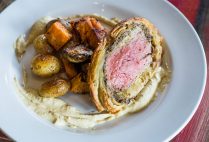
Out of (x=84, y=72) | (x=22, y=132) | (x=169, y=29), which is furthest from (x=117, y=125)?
(x=169, y=29)

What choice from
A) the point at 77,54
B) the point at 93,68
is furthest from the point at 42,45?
the point at 93,68

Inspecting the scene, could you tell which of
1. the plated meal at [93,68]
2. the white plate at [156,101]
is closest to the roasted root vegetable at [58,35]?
the plated meal at [93,68]

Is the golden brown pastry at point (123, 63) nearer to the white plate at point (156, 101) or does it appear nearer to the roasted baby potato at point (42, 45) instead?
the white plate at point (156, 101)

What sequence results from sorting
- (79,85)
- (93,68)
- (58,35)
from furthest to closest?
(58,35) → (79,85) → (93,68)

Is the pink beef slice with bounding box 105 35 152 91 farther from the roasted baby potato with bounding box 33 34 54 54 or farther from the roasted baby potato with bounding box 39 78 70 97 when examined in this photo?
the roasted baby potato with bounding box 33 34 54 54

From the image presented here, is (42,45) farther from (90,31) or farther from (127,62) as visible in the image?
(127,62)

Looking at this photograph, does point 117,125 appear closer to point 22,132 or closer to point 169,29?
point 22,132
